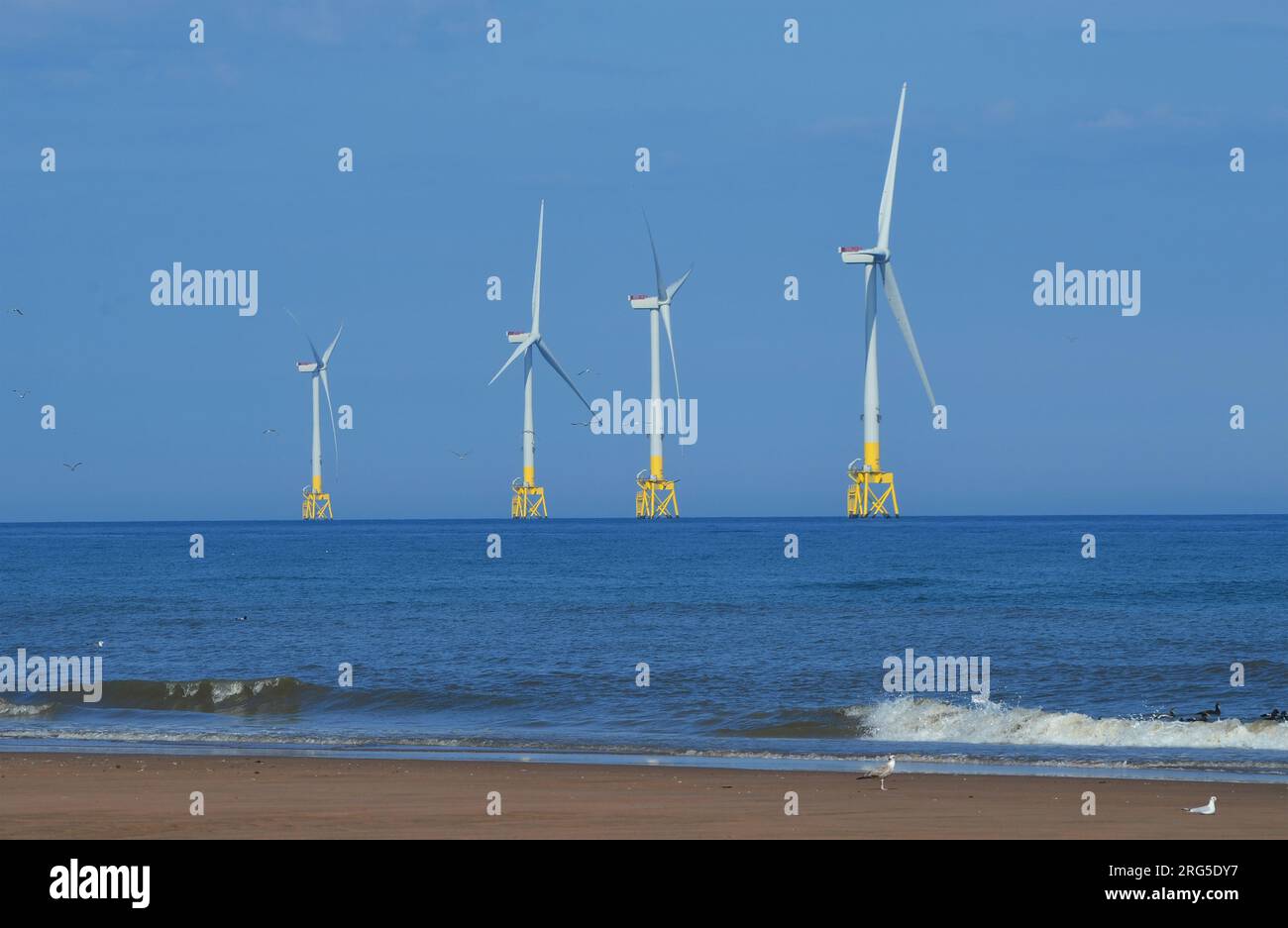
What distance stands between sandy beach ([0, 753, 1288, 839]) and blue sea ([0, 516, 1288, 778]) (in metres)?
3.01

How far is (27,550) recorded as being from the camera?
456 ft

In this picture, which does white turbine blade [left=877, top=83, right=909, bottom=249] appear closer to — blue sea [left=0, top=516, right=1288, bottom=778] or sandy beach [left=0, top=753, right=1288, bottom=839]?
blue sea [left=0, top=516, right=1288, bottom=778]

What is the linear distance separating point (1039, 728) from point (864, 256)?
84082 mm

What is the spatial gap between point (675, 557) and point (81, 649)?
63.1 m

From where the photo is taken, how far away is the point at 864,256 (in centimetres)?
10900

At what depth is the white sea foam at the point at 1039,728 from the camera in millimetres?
26094

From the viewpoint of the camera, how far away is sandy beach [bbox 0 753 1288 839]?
15.8 meters

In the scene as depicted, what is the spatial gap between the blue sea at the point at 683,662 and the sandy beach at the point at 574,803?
301 cm

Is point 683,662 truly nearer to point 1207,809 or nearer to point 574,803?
point 574,803
